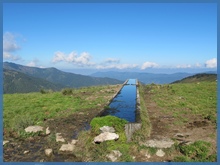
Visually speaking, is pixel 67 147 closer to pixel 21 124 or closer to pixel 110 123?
pixel 110 123

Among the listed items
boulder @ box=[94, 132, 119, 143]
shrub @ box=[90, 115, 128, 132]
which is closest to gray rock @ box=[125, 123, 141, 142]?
shrub @ box=[90, 115, 128, 132]

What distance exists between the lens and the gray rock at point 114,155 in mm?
11008

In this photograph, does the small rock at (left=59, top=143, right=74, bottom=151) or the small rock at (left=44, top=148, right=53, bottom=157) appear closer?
the small rock at (left=44, top=148, right=53, bottom=157)

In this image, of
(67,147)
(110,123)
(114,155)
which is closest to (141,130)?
(110,123)

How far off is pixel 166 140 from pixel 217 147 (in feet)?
8.65

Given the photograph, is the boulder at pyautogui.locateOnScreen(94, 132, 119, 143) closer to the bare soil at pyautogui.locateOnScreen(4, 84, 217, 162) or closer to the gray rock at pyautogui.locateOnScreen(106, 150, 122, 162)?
the gray rock at pyautogui.locateOnScreen(106, 150, 122, 162)

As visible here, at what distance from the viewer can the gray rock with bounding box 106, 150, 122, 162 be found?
11.0 meters

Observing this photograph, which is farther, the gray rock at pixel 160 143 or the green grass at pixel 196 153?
the gray rock at pixel 160 143

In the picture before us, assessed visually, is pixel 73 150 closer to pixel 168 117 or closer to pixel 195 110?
pixel 168 117

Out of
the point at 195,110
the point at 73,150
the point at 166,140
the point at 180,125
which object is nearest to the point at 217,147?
the point at 166,140

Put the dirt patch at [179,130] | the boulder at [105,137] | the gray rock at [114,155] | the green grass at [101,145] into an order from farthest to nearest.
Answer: the boulder at [105,137] → the dirt patch at [179,130] → the green grass at [101,145] → the gray rock at [114,155]

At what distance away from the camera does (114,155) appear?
11.2 m

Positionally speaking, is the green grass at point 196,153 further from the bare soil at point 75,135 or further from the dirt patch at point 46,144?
the dirt patch at point 46,144

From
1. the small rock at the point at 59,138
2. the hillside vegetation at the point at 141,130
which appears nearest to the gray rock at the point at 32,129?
the hillside vegetation at the point at 141,130
